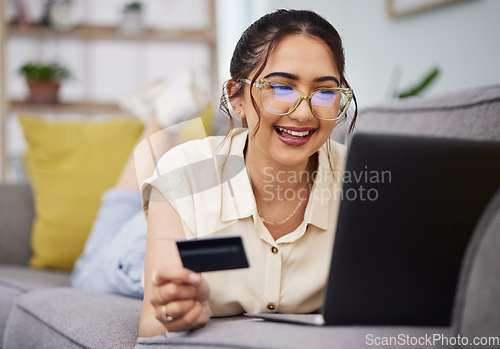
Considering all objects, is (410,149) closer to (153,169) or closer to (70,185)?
(153,169)

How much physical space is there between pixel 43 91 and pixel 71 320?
222 cm

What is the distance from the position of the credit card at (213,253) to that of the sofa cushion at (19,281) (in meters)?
0.88

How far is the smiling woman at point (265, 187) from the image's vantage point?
70 cm

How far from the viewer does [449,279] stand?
→ 0.69 m

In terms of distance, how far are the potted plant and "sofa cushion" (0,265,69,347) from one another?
142 centimetres

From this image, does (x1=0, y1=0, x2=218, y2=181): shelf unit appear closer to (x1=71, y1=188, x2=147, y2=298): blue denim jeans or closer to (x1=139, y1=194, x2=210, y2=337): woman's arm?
(x1=71, y1=188, x2=147, y2=298): blue denim jeans

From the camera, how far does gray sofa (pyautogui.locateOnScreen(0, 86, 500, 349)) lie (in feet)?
1.91

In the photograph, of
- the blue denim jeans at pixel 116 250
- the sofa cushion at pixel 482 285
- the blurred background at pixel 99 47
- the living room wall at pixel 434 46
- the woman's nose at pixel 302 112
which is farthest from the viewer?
the blurred background at pixel 99 47

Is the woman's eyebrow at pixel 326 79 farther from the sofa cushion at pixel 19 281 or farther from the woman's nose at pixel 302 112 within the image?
the sofa cushion at pixel 19 281

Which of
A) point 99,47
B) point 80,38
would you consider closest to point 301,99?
point 80,38

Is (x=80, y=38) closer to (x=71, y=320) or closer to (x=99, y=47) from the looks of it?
(x=99, y=47)

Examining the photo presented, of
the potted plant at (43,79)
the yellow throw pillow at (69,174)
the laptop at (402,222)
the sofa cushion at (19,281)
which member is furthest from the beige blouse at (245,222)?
the potted plant at (43,79)

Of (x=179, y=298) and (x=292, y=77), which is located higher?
(x=292, y=77)

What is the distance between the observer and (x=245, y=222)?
0.78 meters
